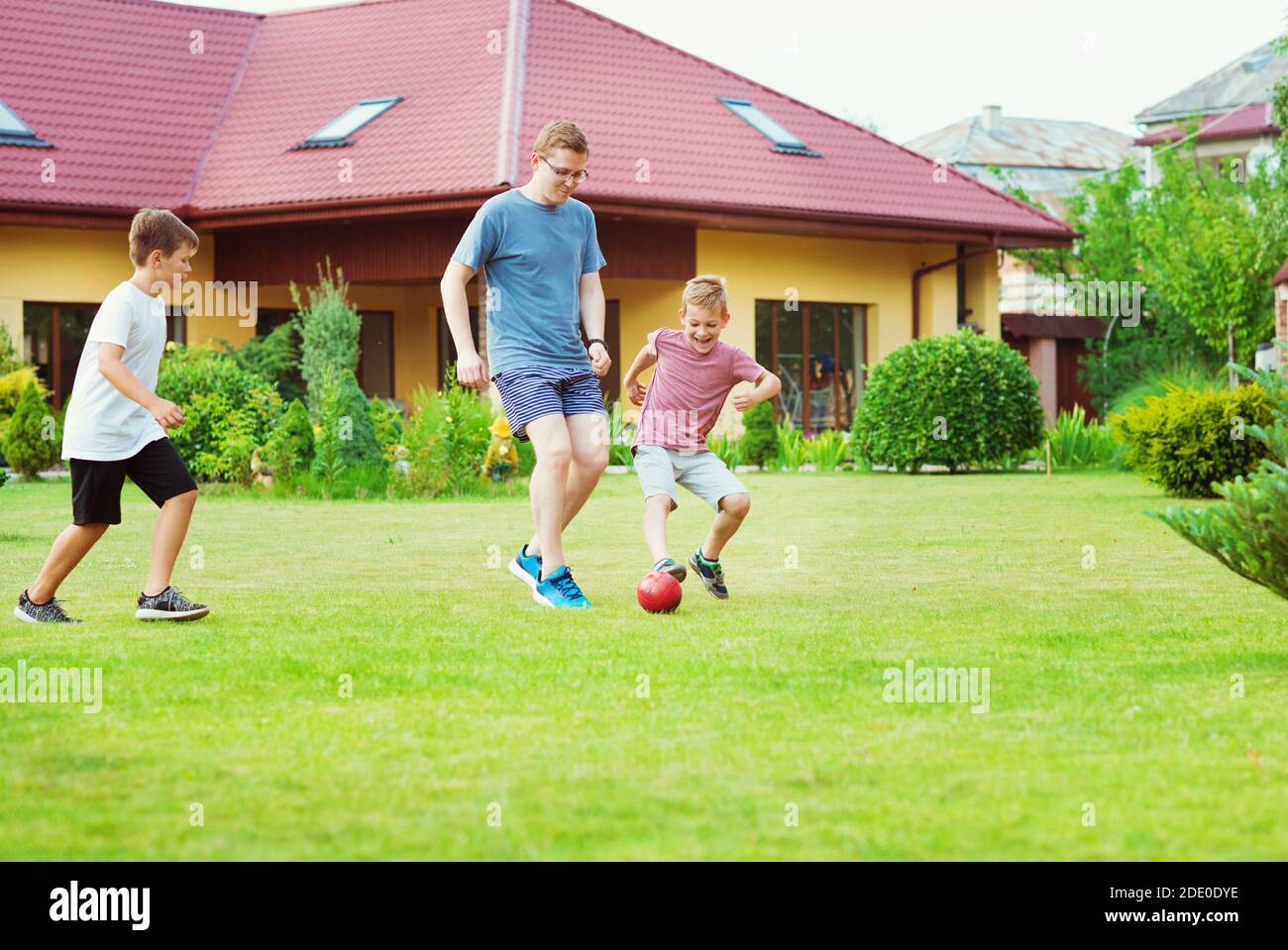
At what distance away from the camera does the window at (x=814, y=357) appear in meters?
25.8

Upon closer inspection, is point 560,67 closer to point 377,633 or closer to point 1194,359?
point 1194,359

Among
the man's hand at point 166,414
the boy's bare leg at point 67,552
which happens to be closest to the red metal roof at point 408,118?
the boy's bare leg at point 67,552

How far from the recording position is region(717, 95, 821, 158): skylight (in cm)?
2562

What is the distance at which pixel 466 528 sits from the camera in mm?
12508

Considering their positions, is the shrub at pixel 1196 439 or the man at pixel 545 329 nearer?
the man at pixel 545 329

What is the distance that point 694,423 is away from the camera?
27.0 feet

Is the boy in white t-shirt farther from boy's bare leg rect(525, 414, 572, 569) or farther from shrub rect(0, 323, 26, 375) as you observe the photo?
shrub rect(0, 323, 26, 375)

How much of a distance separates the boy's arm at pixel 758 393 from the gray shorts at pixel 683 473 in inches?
13.6

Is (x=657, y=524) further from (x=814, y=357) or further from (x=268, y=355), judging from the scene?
(x=814, y=357)

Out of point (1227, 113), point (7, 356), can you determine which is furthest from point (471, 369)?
point (1227, 113)

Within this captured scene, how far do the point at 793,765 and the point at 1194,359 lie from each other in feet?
94.0

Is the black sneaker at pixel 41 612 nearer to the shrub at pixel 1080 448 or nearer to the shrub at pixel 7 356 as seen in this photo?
the shrub at pixel 7 356

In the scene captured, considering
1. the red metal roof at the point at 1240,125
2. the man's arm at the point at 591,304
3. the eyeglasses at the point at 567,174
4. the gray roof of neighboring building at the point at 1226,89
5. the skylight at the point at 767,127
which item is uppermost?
the gray roof of neighboring building at the point at 1226,89
